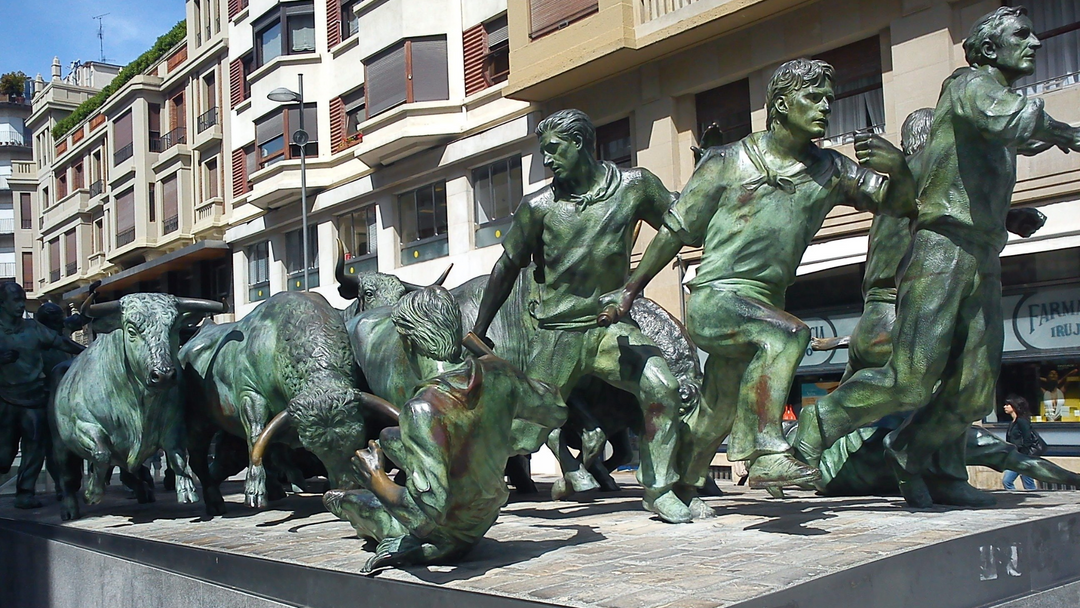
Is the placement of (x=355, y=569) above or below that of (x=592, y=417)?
below

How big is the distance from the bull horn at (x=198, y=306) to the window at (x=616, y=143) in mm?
12294

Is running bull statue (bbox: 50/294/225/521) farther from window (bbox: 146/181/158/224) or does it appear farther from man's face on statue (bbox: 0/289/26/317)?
window (bbox: 146/181/158/224)

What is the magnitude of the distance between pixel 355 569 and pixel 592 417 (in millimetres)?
3400

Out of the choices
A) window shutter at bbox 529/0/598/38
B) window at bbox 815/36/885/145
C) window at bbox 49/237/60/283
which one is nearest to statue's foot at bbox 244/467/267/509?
window at bbox 815/36/885/145

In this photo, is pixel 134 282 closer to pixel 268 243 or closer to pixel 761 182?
pixel 268 243

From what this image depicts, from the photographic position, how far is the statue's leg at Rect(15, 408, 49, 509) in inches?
376

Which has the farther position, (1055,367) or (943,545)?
(1055,367)

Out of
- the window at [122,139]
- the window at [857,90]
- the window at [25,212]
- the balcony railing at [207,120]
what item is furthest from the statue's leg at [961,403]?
the window at [25,212]

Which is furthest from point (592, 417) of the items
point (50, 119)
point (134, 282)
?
point (50, 119)

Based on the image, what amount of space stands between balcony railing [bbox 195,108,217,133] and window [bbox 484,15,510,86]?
1516 centimetres

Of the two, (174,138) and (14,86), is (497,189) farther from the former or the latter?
(14,86)

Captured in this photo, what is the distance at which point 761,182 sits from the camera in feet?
16.6

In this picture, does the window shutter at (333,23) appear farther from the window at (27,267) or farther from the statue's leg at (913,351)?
the window at (27,267)

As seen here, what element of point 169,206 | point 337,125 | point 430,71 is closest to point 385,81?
point 430,71
